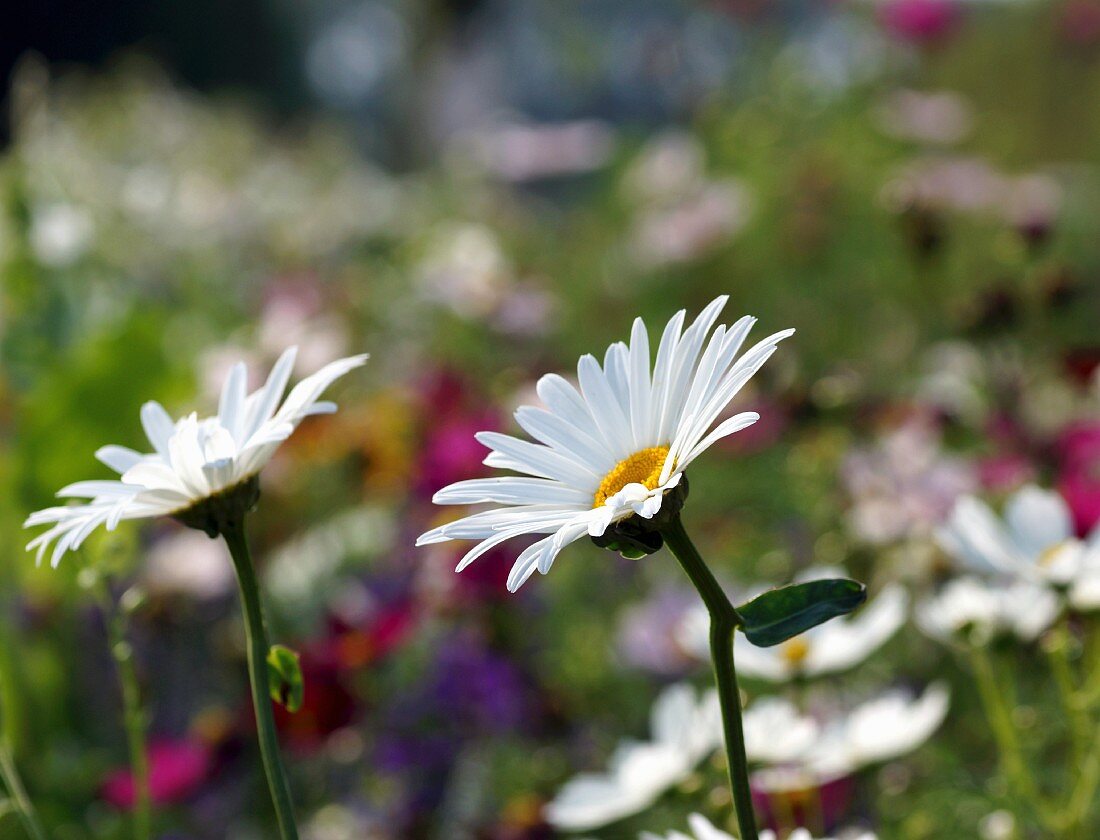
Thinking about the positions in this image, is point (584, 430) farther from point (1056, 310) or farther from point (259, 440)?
point (1056, 310)

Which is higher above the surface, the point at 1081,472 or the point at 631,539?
the point at 1081,472

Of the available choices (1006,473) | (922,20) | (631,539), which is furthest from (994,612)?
(922,20)

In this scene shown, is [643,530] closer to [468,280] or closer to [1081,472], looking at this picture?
[1081,472]

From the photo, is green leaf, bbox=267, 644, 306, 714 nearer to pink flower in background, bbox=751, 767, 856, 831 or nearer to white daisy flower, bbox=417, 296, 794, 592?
white daisy flower, bbox=417, 296, 794, 592

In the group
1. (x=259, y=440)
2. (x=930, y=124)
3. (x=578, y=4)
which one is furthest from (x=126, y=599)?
(x=578, y=4)

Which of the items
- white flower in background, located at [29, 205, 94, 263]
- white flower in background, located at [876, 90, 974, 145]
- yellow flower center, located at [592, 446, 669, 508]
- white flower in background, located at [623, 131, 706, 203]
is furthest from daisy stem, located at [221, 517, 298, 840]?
white flower in background, located at [876, 90, 974, 145]

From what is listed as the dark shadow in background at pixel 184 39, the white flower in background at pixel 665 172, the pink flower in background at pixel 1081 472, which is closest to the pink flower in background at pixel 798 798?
the pink flower in background at pixel 1081 472

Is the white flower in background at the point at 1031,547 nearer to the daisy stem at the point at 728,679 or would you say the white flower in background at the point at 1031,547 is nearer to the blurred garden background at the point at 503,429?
the blurred garden background at the point at 503,429
